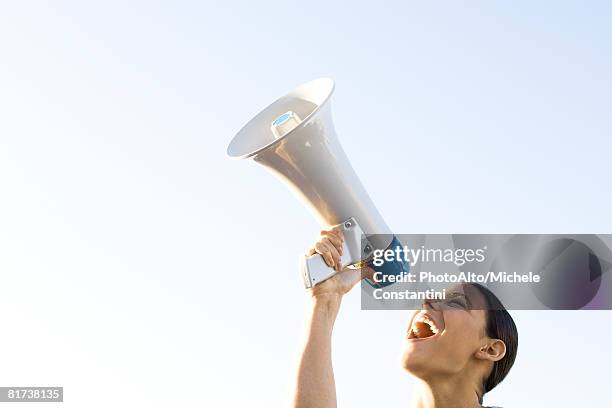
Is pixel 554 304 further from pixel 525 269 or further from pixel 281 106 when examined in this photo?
Answer: pixel 281 106

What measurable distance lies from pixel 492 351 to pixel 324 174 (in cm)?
129

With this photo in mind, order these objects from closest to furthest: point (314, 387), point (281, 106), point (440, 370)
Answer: point (314, 387), point (440, 370), point (281, 106)

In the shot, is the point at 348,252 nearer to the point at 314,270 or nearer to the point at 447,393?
the point at 314,270

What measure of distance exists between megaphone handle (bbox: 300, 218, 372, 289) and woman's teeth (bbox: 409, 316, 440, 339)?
51 centimetres

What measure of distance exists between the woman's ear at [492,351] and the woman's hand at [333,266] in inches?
30.6

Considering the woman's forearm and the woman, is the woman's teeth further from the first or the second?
the woman's forearm

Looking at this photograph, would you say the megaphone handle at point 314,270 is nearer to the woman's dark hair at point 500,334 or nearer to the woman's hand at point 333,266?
the woman's hand at point 333,266

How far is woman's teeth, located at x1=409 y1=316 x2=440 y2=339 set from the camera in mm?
4457

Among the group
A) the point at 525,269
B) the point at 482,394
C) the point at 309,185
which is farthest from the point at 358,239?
the point at 525,269

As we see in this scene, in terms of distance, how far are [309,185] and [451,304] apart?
1.00 meters

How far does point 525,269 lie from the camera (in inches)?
244

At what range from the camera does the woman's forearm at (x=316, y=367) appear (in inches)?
155

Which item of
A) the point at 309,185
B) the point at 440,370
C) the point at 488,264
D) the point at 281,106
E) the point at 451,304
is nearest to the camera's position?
the point at 440,370

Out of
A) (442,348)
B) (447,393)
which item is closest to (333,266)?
(442,348)
